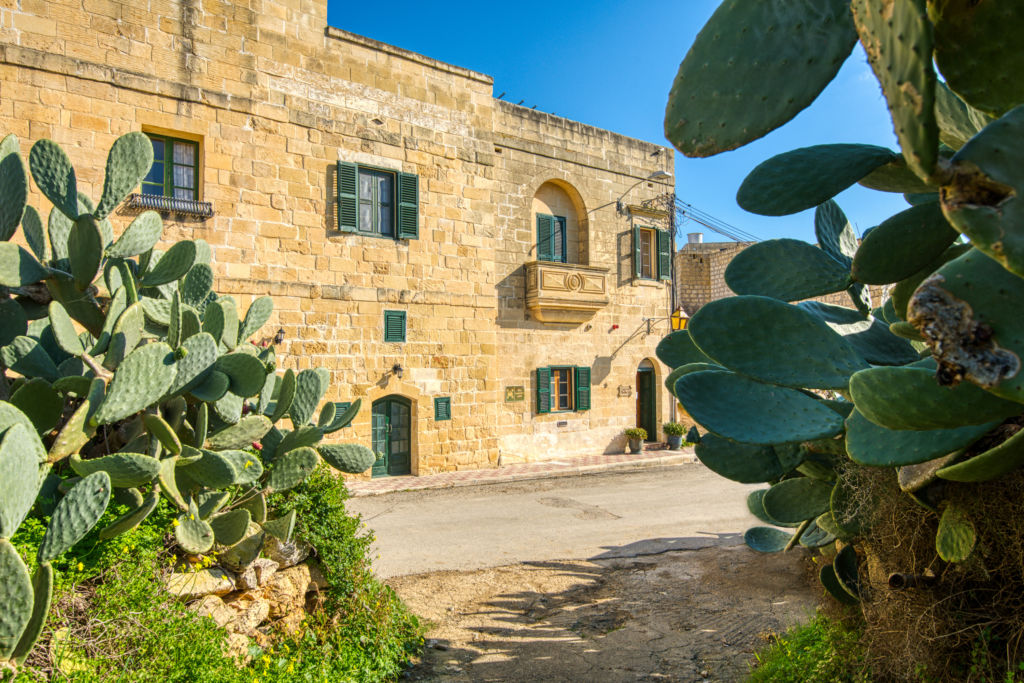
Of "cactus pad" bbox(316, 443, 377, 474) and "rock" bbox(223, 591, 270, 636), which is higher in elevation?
"cactus pad" bbox(316, 443, 377, 474)

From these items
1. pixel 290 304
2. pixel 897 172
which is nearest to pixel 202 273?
pixel 897 172

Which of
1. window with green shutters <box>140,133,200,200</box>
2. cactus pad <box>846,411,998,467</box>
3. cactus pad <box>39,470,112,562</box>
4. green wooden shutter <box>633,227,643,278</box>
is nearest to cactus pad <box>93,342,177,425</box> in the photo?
cactus pad <box>39,470,112,562</box>

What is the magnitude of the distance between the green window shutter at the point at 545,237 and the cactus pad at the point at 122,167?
11541mm

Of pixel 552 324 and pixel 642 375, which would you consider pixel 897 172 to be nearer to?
pixel 552 324

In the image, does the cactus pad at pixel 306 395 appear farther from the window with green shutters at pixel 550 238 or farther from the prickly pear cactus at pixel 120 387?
the window with green shutters at pixel 550 238

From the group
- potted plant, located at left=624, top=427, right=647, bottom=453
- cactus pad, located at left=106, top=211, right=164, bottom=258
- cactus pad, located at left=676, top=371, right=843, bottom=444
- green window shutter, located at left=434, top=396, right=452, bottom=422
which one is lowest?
potted plant, located at left=624, top=427, right=647, bottom=453

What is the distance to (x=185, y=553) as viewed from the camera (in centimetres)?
389

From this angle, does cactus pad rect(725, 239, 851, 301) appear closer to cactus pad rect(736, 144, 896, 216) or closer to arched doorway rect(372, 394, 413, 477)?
cactus pad rect(736, 144, 896, 216)

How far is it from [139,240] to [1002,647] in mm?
4992

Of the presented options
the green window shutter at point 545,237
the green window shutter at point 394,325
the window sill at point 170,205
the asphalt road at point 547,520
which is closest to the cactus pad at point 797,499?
the asphalt road at point 547,520

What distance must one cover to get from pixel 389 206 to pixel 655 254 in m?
8.05

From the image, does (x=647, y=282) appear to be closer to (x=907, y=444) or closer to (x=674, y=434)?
(x=674, y=434)

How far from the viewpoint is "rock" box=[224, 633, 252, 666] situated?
367cm

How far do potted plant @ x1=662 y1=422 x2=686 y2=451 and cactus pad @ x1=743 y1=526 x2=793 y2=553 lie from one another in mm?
12230
